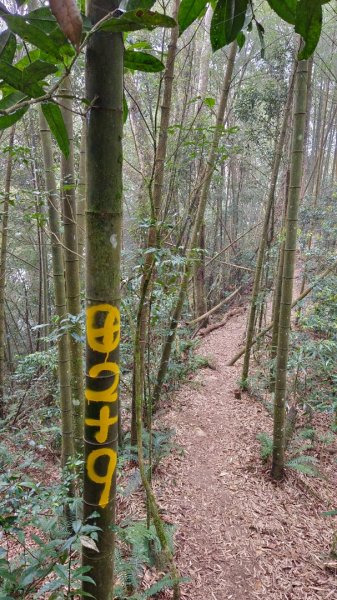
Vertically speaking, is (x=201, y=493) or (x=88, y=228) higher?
(x=88, y=228)

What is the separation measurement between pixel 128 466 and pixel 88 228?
3.30 m

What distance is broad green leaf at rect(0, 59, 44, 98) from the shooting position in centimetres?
60

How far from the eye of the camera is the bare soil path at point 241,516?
2637 millimetres

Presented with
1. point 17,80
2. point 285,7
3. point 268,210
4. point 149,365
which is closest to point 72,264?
point 149,365

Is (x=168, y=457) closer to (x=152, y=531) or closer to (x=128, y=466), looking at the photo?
(x=128, y=466)

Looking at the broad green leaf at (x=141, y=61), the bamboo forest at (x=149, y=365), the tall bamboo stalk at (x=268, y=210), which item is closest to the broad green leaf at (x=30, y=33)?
the bamboo forest at (x=149, y=365)

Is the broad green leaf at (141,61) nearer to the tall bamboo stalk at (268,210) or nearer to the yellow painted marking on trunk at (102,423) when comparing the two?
the yellow painted marking on trunk at (102,423)

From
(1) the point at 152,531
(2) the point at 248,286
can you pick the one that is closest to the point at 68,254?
(1) the point at 152,531

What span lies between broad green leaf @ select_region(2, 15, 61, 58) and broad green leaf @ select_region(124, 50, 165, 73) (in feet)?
0.94

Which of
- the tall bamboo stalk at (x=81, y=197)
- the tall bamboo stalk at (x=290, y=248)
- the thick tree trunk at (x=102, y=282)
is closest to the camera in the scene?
the thick tree trunk at (x=102, y=282)

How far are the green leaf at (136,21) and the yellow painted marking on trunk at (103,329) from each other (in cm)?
56

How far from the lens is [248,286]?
13.5 metres

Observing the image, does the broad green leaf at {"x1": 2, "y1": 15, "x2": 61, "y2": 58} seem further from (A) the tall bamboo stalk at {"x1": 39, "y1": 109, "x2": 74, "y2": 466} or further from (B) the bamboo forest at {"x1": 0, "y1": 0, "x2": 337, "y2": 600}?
(A) the tall bamboo stalk at {"x1": 39, "y1": 109, "x2": 74, "y2": 466}

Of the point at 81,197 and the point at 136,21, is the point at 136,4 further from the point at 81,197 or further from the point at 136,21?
the point at 81,197
